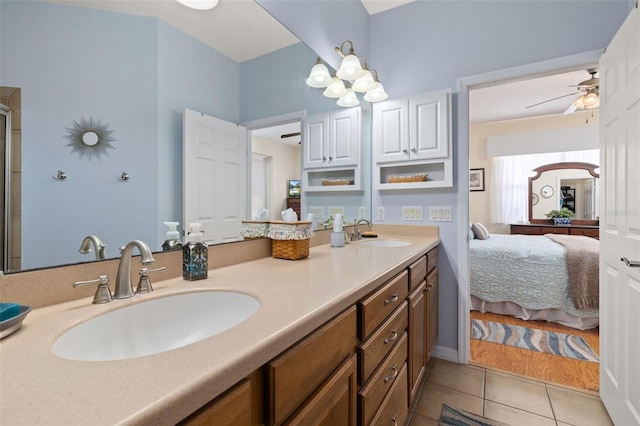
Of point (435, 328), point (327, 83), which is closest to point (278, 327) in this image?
point (327, 83)

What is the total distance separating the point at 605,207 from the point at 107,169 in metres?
2.19

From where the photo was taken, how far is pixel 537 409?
65.4 inches

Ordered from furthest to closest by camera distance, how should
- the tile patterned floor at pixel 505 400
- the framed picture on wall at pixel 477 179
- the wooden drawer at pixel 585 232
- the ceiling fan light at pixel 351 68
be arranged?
1. the framed picture on wall at pixel 477 179
2. the wooden drawer at pixel 585 232
3. the ceiling fan light at pixel 351 68
4. the tile patterned floor at pixel 505 400

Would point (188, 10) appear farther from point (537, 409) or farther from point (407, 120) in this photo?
point (537, 409)

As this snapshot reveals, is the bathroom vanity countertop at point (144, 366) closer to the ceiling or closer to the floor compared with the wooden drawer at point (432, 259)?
closer to the ceiling

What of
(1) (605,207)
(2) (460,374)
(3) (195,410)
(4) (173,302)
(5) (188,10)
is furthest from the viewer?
(2) (460,374)

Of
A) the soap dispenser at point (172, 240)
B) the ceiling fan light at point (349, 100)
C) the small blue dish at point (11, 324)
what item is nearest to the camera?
the small blue dish at point (11, 324)

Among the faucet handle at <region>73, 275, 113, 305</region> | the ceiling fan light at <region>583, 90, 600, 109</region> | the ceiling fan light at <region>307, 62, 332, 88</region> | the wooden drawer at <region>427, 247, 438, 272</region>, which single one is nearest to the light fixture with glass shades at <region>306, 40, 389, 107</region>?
the ceiling fan light at <region>307, 62, 332, 88</region>

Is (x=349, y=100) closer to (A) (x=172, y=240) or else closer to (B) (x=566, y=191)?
(A) (x=172, y=240)

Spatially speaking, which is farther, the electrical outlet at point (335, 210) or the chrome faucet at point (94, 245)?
the electrical outlet at point (335, 210)

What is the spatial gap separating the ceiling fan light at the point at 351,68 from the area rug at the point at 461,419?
79.2 inches

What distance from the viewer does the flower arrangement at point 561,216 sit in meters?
5.11

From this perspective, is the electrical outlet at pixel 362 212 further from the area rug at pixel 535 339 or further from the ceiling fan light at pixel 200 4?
the ceiling fan light at pixel 200 4

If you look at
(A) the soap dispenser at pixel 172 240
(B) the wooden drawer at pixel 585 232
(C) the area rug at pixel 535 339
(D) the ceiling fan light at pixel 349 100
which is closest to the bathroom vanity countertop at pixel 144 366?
(A) the soap dispenser at pixel 172 240
